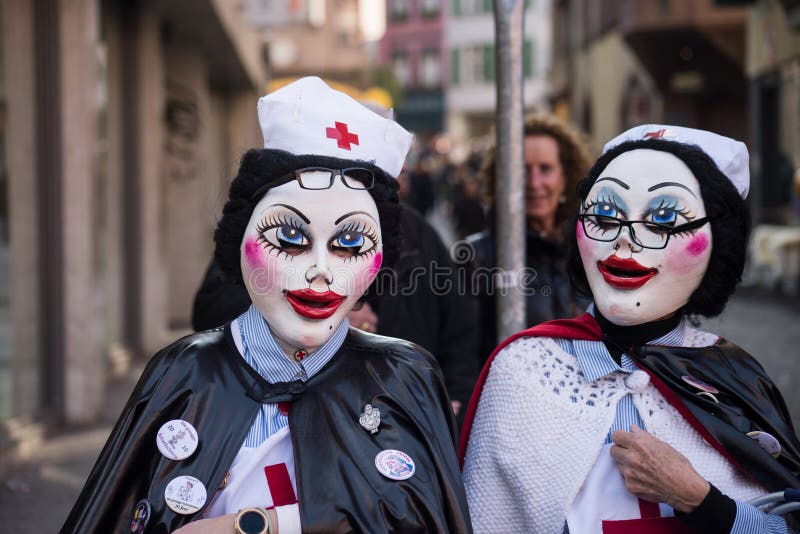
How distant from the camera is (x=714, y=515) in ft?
8.46

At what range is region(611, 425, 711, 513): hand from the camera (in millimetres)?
2582

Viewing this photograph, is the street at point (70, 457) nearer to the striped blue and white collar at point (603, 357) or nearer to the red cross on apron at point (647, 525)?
the striped blue and white collar at point (603, 357)

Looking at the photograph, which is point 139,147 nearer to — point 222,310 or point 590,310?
point 222,310

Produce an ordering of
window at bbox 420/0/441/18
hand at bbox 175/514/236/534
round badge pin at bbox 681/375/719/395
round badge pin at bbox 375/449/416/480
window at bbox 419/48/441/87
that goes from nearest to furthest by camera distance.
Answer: hand at bbox 175/514/236/534 → round badge pin at bbox 375/449/416/480 → round badge pin at bbox 681/375/719/395 → window at bbox 420/0/441/18 → window at bbox 419/48/441/87

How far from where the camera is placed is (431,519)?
2516mm

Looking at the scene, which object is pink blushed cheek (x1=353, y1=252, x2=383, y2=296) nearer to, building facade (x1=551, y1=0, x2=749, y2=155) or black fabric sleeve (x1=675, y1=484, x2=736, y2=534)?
black fabric sleeve (x1=675, y1=484, x2=736, y2=534)

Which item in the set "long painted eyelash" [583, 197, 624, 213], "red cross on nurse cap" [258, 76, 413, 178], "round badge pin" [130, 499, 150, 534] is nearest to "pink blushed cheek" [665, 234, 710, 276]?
"long painted eyelash" [583, 197, 624, 213]

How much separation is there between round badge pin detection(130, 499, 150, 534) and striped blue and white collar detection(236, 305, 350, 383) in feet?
1.29

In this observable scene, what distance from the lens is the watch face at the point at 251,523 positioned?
7.86 ft

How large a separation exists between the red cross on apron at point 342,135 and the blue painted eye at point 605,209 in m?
0.63

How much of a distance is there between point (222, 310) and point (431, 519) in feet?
4.94

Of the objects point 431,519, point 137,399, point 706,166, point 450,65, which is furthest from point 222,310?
point 450,65

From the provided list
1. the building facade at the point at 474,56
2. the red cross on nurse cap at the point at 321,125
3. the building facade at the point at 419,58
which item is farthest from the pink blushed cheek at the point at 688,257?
the building facade at the point at 419,58

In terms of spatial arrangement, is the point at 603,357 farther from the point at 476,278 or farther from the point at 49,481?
the point at 49,481
